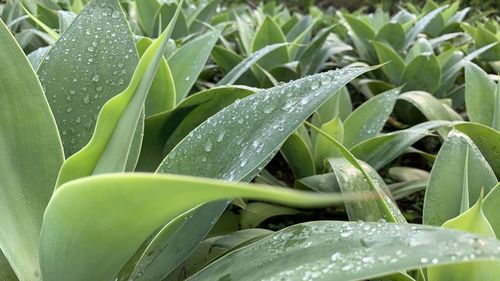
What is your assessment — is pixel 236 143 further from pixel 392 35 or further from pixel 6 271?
pixel 392 35

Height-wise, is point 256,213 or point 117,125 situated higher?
point 117,125

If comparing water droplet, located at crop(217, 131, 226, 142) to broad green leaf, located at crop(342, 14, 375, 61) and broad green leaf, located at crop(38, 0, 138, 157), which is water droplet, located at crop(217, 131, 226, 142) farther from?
Result: broad green leaf, located at crop(342, 14, 375, 61)

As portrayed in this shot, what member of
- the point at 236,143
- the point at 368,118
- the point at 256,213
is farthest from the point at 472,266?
the point at 368,118

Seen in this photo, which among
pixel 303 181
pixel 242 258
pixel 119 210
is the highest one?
pixel 119 210

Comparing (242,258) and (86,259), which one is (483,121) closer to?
(242,258)

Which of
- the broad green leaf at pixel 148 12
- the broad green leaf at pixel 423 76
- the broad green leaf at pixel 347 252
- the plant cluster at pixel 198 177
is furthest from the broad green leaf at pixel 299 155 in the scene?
the broad green leaf at pixel 148 12

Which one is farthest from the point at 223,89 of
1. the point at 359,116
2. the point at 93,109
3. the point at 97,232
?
the point at 97,232
